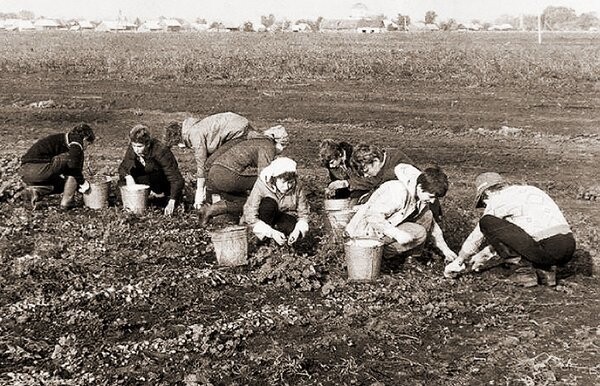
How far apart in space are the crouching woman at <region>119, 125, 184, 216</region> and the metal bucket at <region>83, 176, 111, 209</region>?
0.21 metres

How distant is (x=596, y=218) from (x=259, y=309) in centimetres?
506

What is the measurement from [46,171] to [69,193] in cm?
36

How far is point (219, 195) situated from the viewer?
8.09 metres

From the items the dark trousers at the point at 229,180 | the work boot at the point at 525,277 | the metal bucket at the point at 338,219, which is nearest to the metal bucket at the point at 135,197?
the dark trousers at the point at 229,180

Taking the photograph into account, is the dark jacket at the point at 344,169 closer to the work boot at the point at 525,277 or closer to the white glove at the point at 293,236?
the white glove at the point at 293,236

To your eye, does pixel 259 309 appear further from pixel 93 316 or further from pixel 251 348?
pixel 93 316

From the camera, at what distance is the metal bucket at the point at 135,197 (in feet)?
27.5

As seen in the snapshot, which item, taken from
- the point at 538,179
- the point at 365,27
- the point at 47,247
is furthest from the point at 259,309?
the point at 365,27

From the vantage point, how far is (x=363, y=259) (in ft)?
20.6

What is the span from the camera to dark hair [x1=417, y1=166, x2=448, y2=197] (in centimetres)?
617

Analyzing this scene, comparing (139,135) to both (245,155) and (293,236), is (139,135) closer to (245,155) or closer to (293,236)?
(245,155)

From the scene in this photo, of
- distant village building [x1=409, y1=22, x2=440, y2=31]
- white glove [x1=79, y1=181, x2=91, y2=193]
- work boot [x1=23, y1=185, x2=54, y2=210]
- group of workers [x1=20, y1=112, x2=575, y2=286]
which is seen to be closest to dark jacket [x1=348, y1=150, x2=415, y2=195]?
group of workers [x1=20, y1=112, x2=575, y2=286]

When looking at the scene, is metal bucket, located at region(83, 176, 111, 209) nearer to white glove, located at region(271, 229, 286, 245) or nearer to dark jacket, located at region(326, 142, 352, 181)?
dark jacket, located at region(326, 142, 352, 181)

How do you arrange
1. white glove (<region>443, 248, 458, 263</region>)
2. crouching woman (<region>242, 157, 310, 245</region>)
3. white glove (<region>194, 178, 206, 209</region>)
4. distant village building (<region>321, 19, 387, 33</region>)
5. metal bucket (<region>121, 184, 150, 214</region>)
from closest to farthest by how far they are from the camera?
crouching woman (<region>242, 157, 310, 245</region>)
white glove (<region>443, 248, 458, 263</region>)
white glove (<region>194, 178, 206, 209</region>)
metal bucket (<region>121, 184, 150, 214</region>)
distant village building (<region>321, 19, 387, 33</region>)
